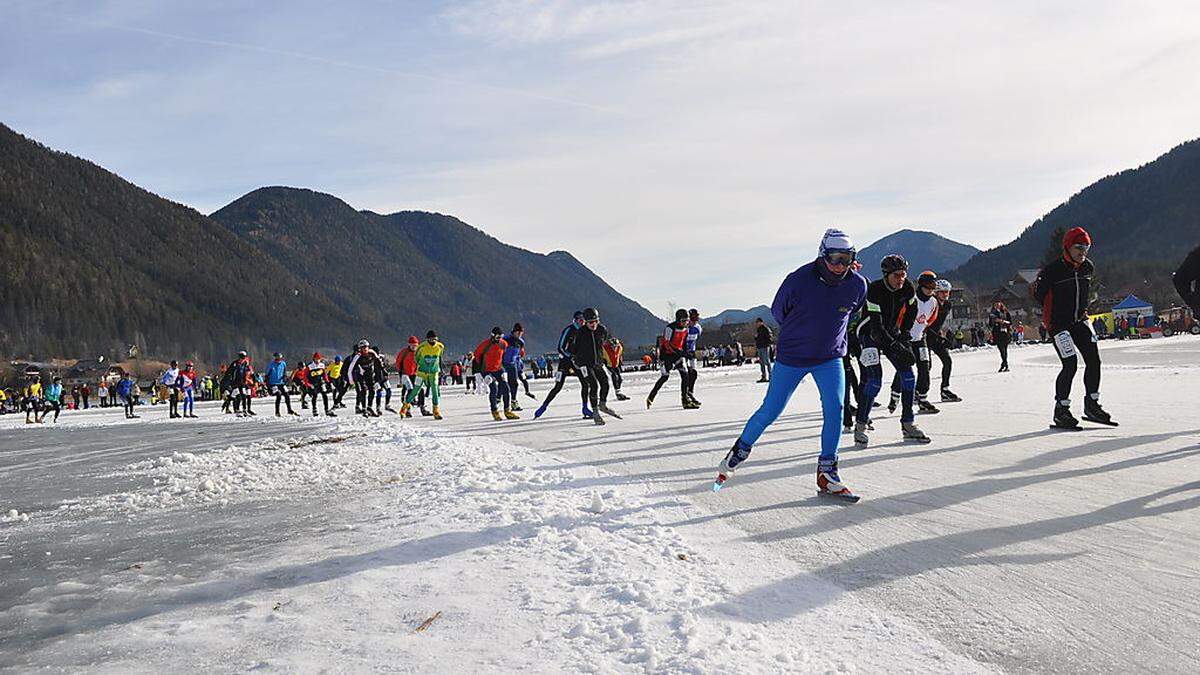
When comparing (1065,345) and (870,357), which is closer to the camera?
(870,357)

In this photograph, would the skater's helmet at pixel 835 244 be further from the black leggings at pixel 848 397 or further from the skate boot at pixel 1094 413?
the skate boot at pixel 1094 413

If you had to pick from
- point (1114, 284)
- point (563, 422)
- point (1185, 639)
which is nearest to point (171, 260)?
point (1114, 284)

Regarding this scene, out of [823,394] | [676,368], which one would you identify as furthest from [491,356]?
[823,394]

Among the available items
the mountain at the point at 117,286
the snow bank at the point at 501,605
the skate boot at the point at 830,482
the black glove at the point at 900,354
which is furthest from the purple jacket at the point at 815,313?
the mountain at the point at 117,286

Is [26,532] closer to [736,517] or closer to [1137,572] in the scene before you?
[736,517]

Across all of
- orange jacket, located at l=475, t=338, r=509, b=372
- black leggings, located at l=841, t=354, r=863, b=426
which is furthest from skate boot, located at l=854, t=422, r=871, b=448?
orange jacket, located at l=475, t=338, r=509, b=372

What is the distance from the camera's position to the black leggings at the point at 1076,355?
322 inches

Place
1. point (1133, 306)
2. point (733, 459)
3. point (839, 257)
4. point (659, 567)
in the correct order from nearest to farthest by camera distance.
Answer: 1. point (659, 567)
2. point (839, 257)
3. point (733, 459)
4. point (1133, 306)

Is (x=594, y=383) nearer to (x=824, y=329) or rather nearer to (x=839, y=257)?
(x=824, y=329)

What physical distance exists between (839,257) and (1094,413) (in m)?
4.24

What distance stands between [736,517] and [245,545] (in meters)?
3.02

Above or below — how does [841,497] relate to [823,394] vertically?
below

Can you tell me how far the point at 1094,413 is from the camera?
8.20m

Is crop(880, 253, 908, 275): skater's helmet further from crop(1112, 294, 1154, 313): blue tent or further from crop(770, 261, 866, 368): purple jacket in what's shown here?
crop(1112, 294, 1154, 313): blue tent
